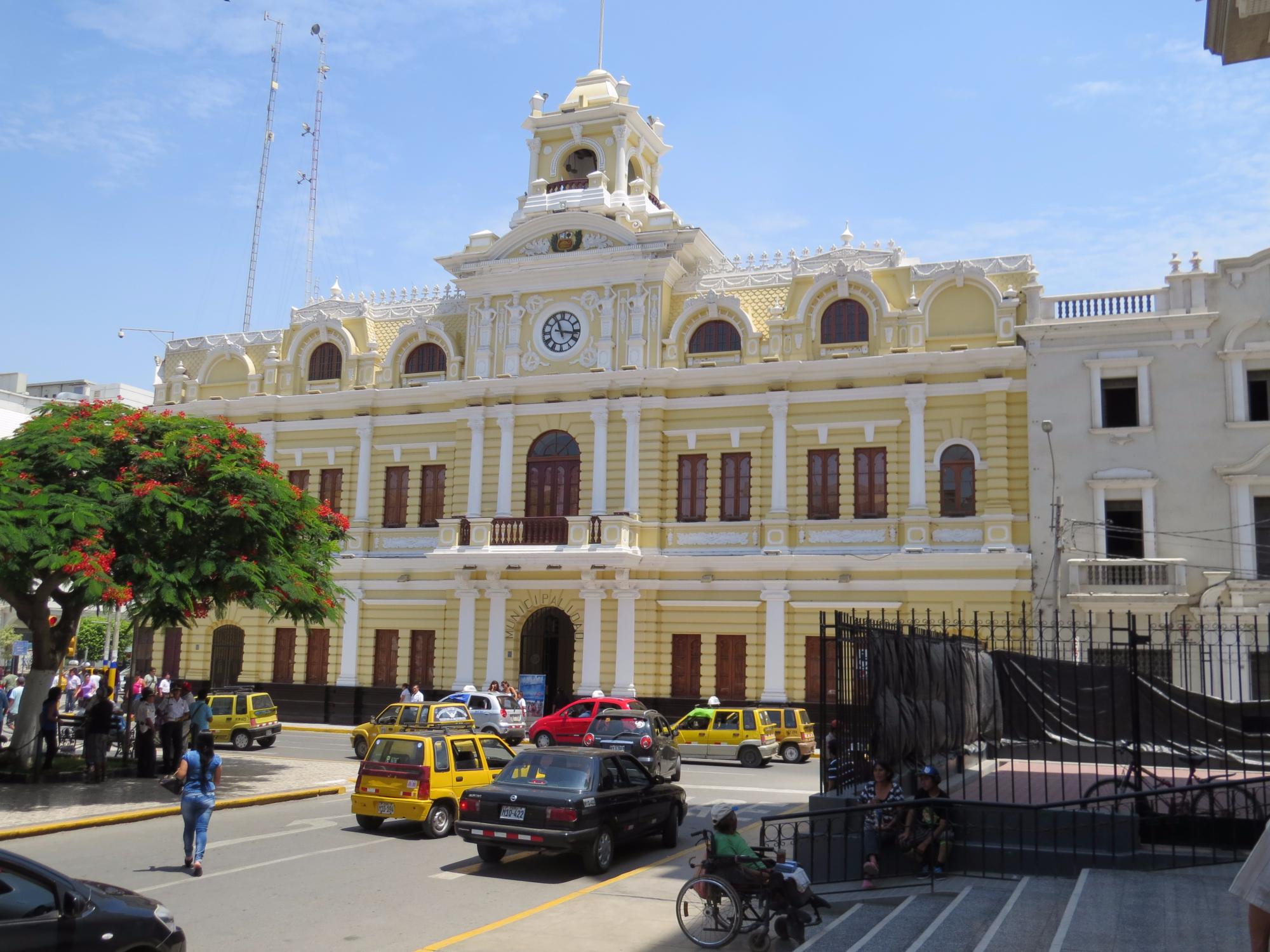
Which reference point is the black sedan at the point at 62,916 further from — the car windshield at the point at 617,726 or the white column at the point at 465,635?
Answer: the white column at the point at 465,635

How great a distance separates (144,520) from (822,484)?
1913 cm

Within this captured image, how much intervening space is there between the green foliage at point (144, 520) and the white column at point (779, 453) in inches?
580

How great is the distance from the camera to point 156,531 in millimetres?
19688

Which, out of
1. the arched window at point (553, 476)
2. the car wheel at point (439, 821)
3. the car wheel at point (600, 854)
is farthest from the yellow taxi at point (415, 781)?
the arched window at point (553, 476)

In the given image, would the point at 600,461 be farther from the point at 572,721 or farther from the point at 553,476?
the point at 572,721

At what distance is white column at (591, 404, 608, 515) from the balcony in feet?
43.8

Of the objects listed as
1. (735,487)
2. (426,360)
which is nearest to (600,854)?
(735,487)

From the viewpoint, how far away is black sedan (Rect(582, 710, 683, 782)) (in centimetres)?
2167

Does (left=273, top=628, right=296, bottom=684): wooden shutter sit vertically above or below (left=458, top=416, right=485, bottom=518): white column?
below

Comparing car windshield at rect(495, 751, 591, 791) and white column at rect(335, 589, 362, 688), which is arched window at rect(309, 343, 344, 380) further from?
car windshield at rect(495, 751, 591, 791)

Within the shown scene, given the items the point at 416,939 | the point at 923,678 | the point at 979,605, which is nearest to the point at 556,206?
the point at 979,605

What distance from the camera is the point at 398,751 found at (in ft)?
53.0

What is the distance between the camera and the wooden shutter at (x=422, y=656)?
36031mm

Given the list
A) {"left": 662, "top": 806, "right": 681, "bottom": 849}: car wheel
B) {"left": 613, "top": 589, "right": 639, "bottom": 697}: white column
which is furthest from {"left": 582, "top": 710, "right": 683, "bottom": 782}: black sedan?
{"left": 613, "top": 589, "right": 639, "bottom": 697}: white column
